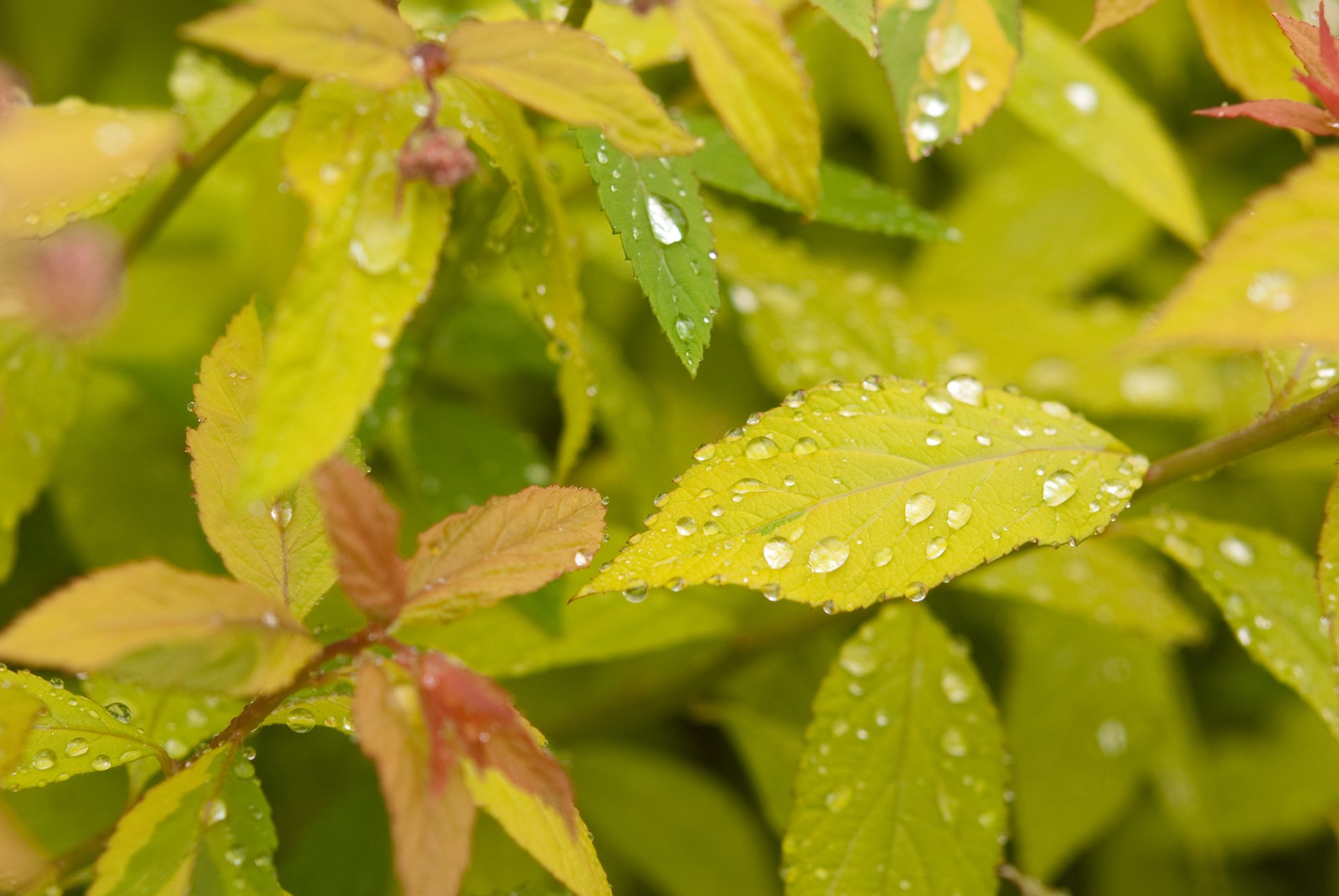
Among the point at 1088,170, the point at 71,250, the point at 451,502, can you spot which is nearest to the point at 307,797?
the point at 451,502

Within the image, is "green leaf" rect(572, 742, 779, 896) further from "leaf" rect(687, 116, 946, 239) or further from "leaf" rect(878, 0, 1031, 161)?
"leaf" rect(878, 0, 1031, 161)

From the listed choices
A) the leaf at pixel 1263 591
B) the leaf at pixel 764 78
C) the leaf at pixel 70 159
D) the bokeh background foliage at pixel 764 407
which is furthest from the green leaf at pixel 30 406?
the leaf at pixel 1263 591

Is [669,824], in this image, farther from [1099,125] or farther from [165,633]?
[1099,125]

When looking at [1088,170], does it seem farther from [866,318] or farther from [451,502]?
[451,502]

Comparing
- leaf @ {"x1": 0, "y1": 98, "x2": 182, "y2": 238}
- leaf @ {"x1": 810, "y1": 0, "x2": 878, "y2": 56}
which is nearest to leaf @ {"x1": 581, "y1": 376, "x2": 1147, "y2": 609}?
leaf @ {"x1": 810, "y1": 0, "x2": 878, "y2": 56}

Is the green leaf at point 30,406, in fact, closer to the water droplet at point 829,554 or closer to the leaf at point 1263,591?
the water droplet at point 829,554
